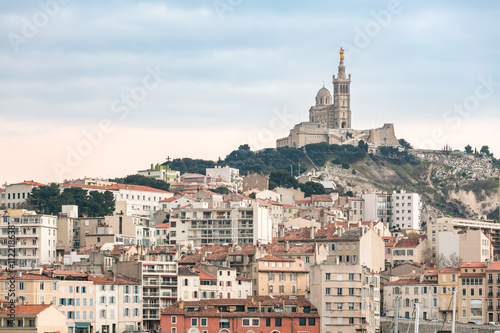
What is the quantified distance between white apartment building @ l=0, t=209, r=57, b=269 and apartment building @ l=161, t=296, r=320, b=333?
3222 centimetres

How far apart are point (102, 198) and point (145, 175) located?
47.4 meters

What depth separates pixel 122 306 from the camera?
305 feet

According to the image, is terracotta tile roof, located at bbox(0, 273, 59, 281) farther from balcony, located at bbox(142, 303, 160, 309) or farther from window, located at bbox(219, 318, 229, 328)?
window, located at bbox(219, 318, 229, 328)

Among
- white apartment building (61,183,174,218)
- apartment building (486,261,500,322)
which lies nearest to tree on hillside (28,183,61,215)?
white apartment building (61,183,174,218)

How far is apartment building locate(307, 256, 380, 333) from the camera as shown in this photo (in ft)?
292

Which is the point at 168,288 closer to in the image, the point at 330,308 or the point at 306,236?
the point at 330,308

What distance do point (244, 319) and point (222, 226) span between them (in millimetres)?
40364

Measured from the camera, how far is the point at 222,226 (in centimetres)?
12800

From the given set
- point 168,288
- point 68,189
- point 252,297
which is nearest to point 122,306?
point 168,288

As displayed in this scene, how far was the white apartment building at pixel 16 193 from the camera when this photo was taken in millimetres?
156500

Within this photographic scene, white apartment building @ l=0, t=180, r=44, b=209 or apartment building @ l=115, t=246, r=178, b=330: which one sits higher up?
white apartment building @ l=0, t=180, r=44, b=209

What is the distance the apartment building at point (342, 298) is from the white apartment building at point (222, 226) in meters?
34.0

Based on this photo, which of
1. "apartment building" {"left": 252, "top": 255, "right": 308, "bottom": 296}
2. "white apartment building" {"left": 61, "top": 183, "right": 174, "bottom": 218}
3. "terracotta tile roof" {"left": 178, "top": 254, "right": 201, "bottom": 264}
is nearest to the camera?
"apartment building" {"left": 252, "top": 255, "right": 308, "bottom": 296}

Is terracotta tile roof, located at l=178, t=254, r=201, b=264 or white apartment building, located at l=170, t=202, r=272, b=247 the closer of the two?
terracotta tile roof, located at l=178, t=254, r=201, b=264
